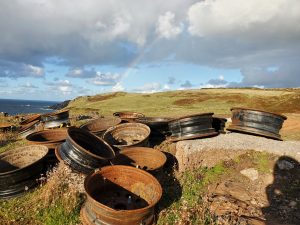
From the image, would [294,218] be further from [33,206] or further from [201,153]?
[33,206]

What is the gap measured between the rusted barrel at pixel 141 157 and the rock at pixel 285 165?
3763mm

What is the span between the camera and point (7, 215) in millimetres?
8008

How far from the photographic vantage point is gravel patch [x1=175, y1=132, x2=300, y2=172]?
33.6ft

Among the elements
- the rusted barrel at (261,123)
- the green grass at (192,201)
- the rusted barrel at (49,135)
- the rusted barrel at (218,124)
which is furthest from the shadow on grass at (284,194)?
the rusted barrel at (49,135)

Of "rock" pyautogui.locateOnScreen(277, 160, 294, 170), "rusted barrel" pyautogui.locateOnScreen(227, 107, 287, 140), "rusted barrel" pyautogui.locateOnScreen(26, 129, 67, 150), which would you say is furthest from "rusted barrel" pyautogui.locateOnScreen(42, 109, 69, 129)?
"rock" pyautogui.locateOnScreen(277, 160, 294, 170)

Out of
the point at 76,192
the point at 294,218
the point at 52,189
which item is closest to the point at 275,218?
the point at 294,218

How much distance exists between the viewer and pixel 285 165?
31.8ft

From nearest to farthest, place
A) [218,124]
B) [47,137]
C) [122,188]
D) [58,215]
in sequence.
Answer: [58,215]
[122,188]
[218,124]
[47,137]

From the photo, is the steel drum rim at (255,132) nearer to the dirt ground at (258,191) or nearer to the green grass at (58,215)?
the dirt ground at (258,191)

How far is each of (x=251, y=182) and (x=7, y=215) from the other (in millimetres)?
6839

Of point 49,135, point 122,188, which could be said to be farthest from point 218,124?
point 49,135

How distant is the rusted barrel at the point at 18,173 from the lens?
357 inches

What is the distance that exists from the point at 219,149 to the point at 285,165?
81.2 inches

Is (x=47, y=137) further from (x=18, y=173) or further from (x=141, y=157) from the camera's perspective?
(x=141, y=157)
